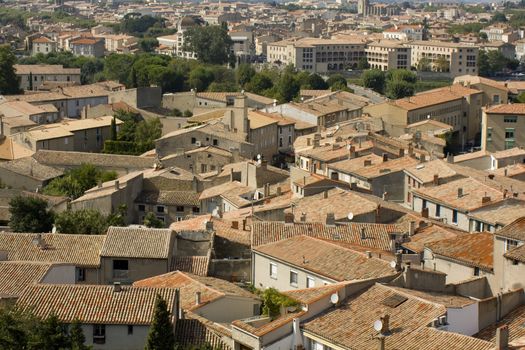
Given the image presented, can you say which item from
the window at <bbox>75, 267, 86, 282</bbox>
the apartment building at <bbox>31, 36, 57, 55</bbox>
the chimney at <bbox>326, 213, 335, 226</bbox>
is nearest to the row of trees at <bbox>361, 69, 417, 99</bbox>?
the apartment building at <bbox>31, 36, 57, 55</bbox>

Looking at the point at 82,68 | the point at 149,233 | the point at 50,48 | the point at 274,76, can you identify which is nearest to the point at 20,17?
the point at 50,48

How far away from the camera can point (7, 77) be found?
6259 centimetres

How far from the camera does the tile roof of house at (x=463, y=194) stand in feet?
87.5

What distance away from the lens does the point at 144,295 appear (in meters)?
17.0

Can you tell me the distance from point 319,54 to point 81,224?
75451 millimetres

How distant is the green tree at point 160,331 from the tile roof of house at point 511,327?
4.27 meters

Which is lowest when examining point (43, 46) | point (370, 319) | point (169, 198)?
point (43, 46)

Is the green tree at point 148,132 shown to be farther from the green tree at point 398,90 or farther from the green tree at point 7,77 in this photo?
the green tree at point 398,90

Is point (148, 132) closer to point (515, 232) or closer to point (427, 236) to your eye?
point (427, 236)

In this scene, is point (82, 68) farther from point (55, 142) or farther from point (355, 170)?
point (355, 170)

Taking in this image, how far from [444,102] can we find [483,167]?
18.8 meters

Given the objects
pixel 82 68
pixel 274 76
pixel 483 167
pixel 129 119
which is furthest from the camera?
pixel 82 68

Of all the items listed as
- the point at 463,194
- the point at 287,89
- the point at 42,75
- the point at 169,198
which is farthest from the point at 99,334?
the point at 42,75

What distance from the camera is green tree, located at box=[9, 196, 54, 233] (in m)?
27.2
